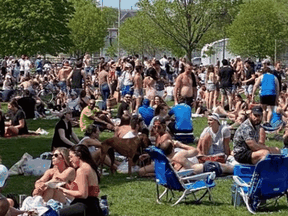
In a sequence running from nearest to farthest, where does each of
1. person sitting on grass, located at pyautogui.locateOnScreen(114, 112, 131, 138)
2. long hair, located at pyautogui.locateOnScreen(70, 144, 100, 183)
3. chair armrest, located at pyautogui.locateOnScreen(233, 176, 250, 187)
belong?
long hair, located at pyautogui.locateOnScreen(70, 144, 100, 183) → chair armrest, located at pyautogui.locateOnScreen(233, 176, 250, 187) → person sitting on grass, located at pyautogui.locateOnScreen(114, 112, 131, 138)

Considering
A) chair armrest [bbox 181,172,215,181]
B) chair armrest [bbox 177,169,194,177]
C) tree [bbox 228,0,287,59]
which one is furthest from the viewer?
tree [bbox 228,0,287,59]

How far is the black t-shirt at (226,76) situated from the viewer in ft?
77.0

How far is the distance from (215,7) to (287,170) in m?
35.9

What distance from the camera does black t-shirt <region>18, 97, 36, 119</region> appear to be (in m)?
22.0

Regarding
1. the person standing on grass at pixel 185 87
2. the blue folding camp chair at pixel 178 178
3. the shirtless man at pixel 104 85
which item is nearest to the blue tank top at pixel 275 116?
the person standing on grass at pixel 185 87

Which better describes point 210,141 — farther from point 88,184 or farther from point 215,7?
point 215,7

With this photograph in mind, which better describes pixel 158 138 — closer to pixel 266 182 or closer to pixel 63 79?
pixel 266 182

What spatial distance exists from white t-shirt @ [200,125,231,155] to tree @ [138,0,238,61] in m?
32.5

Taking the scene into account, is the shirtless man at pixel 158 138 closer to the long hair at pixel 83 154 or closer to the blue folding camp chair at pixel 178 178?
the blue folding camp chair at pixel 178 178

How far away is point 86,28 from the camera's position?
93.2m

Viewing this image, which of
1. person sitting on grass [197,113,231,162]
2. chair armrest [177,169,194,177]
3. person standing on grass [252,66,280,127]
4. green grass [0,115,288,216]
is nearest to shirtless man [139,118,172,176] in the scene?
green grass [0,115,288,216]

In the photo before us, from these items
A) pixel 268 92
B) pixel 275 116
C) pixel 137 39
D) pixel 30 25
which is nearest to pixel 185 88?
pixel 268 92

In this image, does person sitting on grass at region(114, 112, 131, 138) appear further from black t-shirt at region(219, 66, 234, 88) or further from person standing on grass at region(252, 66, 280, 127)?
black t-shirt at region(219, 66, 234, 88)

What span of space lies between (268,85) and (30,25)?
1129 inches
